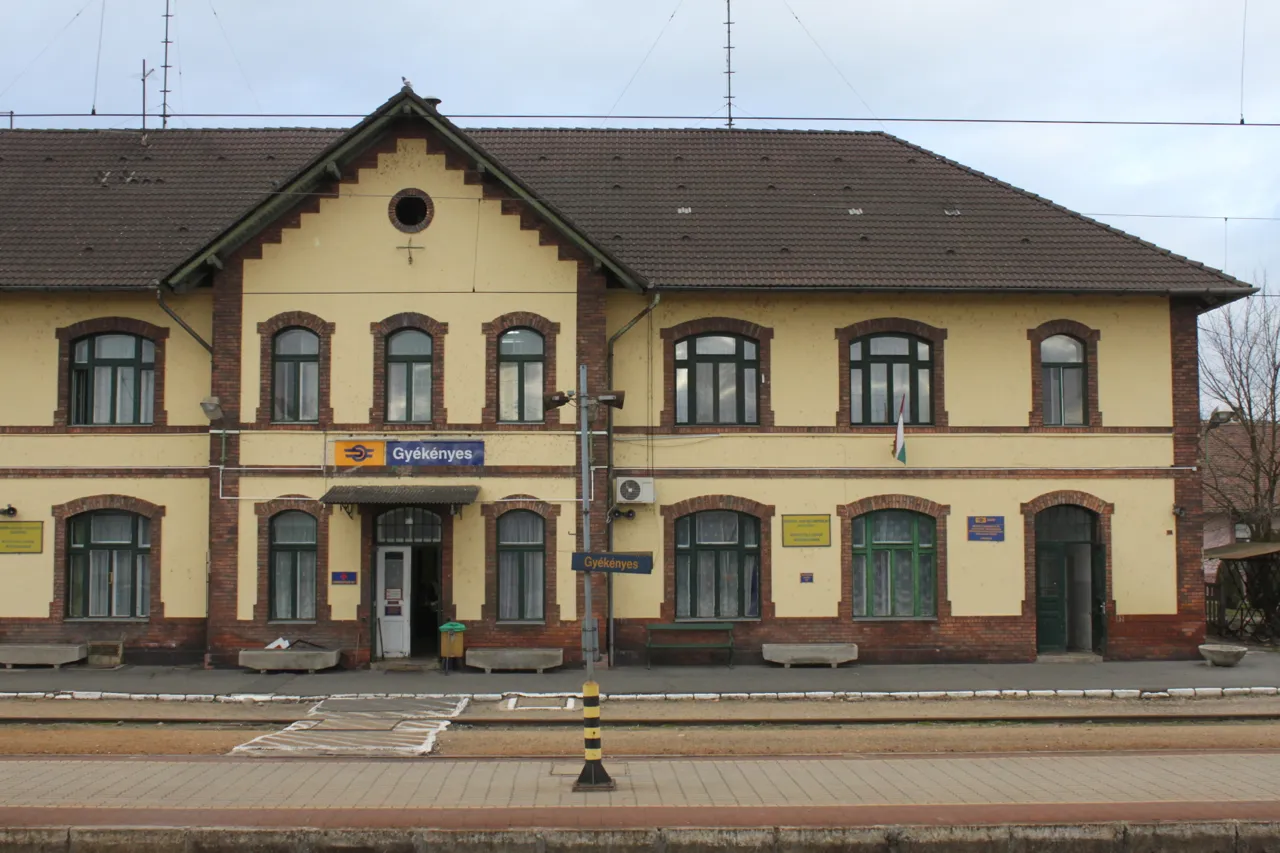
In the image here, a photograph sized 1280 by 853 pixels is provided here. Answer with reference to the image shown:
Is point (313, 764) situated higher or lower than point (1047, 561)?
lower

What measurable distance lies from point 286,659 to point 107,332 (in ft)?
21.8

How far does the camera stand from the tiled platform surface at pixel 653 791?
10641mm

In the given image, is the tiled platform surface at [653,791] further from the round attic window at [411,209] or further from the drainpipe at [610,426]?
the round attic window at [411,209]

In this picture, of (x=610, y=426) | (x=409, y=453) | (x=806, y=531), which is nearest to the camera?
(x=409, y=453)

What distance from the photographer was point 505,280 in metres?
20.8

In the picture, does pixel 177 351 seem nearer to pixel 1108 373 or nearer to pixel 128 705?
pixel 128 705

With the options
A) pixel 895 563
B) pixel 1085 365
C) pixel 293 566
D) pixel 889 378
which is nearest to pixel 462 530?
pixel 293 566

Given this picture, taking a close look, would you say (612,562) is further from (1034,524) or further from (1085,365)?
(1085,365)

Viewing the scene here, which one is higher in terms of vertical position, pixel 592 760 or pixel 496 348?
pixel 496 348

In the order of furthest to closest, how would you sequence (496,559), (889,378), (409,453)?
(889,378) → (496,559) → (409,453)

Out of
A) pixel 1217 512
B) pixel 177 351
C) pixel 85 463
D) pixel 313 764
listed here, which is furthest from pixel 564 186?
pixel 1217 512

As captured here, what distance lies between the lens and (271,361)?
68.3 ft

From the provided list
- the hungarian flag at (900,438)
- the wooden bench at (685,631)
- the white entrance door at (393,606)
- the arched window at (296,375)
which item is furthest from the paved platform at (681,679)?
the arched window at (296,375)

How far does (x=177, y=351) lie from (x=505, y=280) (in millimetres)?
5901
